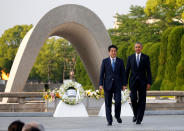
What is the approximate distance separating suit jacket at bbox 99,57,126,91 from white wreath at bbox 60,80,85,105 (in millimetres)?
3628

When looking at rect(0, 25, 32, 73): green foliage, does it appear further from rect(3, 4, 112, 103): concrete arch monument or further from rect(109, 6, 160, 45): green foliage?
rect(3, 4, 112, 103): concrete arch monument

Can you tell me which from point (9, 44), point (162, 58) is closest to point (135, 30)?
point (162, 58)

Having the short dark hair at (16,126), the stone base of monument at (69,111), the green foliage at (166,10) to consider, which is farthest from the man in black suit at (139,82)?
the green foliage at (166,10)

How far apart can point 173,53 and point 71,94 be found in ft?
70.8

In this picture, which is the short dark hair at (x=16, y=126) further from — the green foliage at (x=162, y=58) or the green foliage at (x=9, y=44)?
the green foliage at (x=9, y=44)

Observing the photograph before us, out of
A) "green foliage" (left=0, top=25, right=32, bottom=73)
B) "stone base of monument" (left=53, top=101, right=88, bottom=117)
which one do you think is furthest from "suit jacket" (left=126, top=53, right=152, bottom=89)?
"green foliage" (left=0, top=25, right=32, bottom=73)

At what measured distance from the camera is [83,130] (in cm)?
853

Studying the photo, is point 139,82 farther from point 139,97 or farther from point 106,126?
point 106,126

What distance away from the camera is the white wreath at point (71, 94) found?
13586 mm

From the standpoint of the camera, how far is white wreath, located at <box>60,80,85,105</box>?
13.6m

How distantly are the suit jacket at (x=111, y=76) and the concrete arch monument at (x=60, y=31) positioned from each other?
348 inches

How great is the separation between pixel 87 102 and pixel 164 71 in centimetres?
2226

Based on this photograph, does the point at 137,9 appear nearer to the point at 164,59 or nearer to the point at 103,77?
the point at 164,59

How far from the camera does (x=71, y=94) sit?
13.6m
